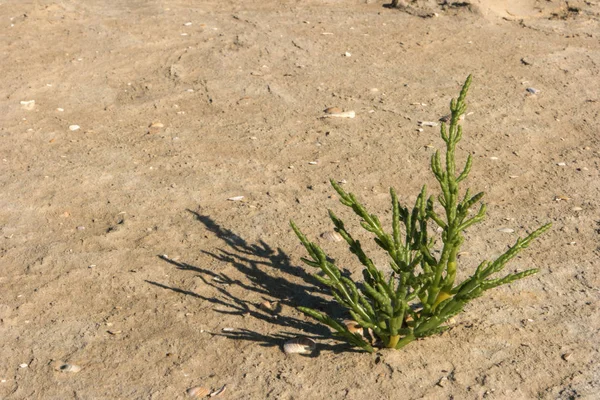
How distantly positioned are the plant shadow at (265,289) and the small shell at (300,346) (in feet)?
0.10

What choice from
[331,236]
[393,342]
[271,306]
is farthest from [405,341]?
[331,236]

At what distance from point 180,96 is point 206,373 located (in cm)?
291

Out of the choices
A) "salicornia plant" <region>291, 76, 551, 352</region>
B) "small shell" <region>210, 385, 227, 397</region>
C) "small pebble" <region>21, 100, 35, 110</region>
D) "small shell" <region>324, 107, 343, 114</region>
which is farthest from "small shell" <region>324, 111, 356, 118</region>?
"small shell" <region>210, 385, 227, 397</region>

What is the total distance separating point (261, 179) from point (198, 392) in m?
1.77

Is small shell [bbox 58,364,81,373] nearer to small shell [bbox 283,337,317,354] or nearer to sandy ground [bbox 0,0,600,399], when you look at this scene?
sandy ground [bbox 0,0,600,399]

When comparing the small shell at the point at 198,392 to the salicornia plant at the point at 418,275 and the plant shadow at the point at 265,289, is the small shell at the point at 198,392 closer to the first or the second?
the plant shadow at the point at 265,289

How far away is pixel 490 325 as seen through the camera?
3.46 meters

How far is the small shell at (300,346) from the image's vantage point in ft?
10.7

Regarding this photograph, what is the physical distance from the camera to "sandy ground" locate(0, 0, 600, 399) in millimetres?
3227

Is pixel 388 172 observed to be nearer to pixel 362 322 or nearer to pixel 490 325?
pixel 490 325

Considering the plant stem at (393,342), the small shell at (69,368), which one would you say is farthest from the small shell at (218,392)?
the plant stem at (393,342)

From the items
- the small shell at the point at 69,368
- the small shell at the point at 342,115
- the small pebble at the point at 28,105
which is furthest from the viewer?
the small pebble at the point at 28,105

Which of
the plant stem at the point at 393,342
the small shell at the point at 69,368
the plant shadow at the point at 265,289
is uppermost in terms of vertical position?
the plant stem at the point at 393,342

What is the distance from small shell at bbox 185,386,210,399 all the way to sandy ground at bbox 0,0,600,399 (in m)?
0.03
